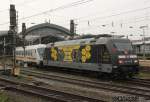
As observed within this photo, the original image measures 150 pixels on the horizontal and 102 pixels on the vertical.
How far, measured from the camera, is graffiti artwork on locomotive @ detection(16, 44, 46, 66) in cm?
3209

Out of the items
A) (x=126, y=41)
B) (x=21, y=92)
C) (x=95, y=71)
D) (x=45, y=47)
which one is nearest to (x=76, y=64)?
(x=95, y=71)

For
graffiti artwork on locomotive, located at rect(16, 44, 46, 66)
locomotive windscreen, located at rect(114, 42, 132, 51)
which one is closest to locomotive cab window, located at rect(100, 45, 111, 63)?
locomotive windscreen, located at rect(114, 42, 132, 51)

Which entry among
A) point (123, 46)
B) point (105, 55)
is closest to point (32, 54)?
point (105, 55)

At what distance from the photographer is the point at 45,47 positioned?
31016 millimetres

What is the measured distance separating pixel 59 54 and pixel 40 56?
5.51 m

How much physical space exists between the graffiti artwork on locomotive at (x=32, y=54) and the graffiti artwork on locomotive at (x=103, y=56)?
7098 mm

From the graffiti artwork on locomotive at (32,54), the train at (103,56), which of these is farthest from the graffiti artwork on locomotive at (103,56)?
the graffiti artwork on locomotive at (32,54)

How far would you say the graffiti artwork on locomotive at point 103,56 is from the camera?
19484 millimetres

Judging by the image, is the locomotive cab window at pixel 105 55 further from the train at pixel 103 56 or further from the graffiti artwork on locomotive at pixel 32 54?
the graffiti artwork on locomotive at pixel 32 54

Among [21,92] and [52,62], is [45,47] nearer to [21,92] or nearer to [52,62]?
[52,62]

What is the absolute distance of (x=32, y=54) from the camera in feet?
115

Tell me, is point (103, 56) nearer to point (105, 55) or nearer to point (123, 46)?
point (105, 55)

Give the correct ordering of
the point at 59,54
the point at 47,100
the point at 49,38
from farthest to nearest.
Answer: the point at 49,38 → the point at 59,54 → the point at 47,100

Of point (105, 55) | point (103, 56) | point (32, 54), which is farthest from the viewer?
point (32, 54)
